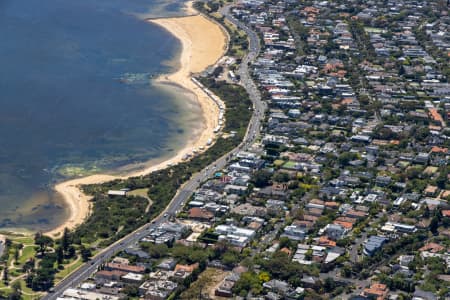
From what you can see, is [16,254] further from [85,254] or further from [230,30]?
[230,30]

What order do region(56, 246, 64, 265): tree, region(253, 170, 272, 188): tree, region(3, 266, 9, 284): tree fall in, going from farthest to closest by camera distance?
region(253, 170, 272, 188): tree < region(56, 246, 64, 265): tree < region(3, 266, 9, 284): tree

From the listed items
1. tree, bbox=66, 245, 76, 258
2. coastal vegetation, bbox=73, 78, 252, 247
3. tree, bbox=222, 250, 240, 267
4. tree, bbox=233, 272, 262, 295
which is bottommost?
coastal vegetation, bbox=73, 78, 252, 247

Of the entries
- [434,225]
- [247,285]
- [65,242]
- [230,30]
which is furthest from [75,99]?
[247,285]

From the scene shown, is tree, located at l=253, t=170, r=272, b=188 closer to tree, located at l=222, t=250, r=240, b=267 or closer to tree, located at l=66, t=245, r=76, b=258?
tree, located at l=222, t=250, r=240, b=267

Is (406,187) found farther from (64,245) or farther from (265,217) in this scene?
(64,245)

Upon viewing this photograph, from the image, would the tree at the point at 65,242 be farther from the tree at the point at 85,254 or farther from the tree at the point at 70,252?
the tree at the point at 85,254

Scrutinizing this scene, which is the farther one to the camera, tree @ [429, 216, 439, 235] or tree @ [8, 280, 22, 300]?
tree @ [429, 216, 439, 235]

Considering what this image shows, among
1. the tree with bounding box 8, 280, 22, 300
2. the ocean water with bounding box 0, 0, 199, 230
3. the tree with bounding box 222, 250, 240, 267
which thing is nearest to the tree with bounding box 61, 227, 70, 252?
the tree with bounding box 8, 280, 22, 300
